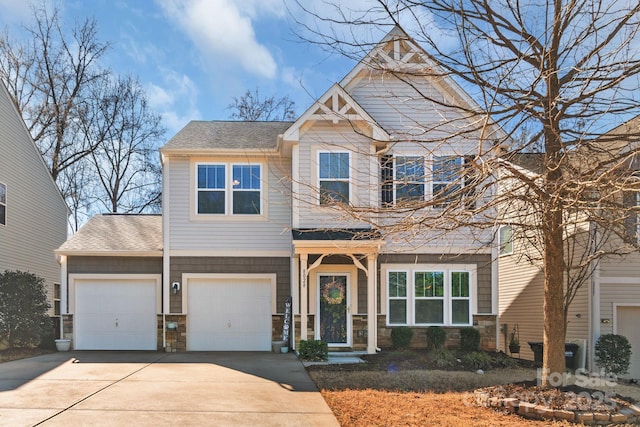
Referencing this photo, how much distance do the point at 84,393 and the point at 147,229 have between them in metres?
9.00

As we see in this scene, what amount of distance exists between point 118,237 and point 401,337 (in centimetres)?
844

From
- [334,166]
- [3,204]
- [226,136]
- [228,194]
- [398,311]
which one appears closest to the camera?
[334,166]

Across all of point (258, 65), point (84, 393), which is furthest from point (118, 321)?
point (258, 65)

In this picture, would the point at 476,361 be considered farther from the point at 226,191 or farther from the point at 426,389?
the point at 226,191

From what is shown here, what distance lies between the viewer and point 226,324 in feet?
50.0

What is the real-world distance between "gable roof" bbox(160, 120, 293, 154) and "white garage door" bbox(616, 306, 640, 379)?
1008 cm

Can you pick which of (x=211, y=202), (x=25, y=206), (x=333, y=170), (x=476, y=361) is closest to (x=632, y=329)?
(x=476, y=361)

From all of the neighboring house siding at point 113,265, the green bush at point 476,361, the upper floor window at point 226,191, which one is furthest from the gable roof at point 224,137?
the green bush at point 476,361

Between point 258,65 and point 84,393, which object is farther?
point 258,65

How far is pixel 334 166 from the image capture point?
1448cm

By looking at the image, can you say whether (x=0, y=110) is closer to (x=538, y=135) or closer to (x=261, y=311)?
(x=261, y=311)

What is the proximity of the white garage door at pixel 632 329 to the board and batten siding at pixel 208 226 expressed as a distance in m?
8.87

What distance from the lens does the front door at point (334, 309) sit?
14.7 metres

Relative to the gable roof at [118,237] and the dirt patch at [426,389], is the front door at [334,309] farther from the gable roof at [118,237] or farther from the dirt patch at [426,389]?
the gable roof at [118,237]
